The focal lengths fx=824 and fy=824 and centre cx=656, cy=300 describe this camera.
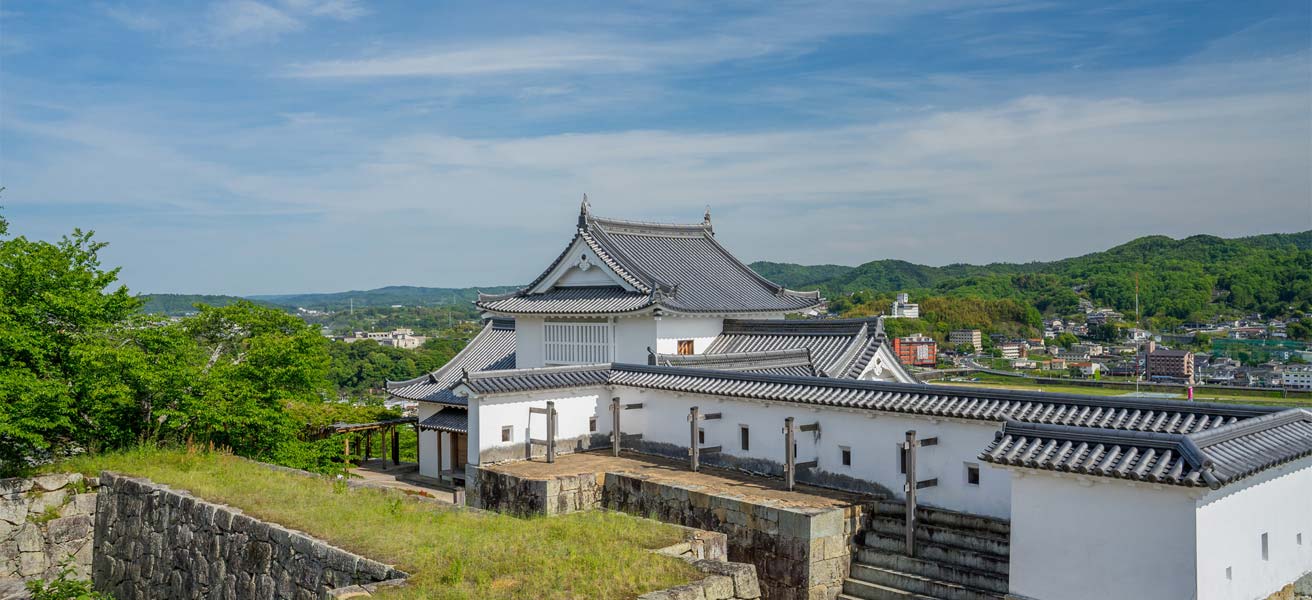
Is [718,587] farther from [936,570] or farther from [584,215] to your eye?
[584,215]

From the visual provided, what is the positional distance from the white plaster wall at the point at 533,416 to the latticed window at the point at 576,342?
3.90 meters

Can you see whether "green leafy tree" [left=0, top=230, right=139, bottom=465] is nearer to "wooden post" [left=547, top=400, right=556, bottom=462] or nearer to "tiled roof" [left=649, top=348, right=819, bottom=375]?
"wooden post" [left=547, top=400, right=556, bottom=462]

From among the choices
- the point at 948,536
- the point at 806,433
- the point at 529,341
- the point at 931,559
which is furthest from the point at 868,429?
the point at 529,341

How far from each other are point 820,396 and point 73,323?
14.7 m

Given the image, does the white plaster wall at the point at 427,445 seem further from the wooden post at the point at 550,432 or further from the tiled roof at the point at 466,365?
the wooden post at the point at 550,432

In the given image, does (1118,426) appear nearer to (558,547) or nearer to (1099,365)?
(558,547)

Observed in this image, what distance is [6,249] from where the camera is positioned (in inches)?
639

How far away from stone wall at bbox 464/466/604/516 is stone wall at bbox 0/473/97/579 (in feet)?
22.4

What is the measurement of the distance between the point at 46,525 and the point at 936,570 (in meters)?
14.7

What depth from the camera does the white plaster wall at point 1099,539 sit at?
913 centimetres

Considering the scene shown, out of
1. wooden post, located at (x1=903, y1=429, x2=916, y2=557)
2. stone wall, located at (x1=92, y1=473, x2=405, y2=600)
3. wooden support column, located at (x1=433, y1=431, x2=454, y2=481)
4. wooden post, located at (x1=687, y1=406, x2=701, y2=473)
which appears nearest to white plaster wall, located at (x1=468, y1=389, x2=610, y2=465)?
wooden post, located at (x1=687, y1=406, x2=701, y2=473)

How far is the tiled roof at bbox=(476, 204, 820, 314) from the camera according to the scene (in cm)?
2289

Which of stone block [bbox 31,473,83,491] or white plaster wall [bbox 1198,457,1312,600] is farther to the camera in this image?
stone block [bbox 31,473,83,491]

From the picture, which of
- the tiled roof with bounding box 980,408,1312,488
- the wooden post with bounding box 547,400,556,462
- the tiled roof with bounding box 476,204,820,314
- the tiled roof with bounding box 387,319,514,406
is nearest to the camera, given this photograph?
the tiled roof with bounding box 980,408,1312,488
